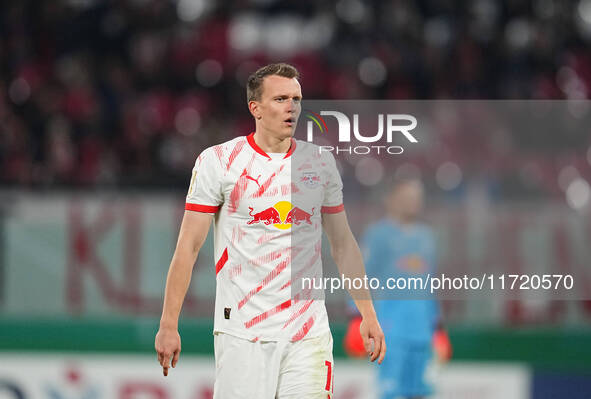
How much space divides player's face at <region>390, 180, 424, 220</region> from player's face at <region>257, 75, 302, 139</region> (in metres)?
2.43

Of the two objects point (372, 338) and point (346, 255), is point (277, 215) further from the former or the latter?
point (372, 338)

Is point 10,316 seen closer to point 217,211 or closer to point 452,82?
point 217,211

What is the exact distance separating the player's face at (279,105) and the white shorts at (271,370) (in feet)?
2.79

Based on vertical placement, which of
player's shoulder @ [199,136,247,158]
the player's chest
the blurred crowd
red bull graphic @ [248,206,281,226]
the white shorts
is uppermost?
the blurred crowd

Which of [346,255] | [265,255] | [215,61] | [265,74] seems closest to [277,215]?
[265,255]

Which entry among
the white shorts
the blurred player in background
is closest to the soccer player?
the white shorts

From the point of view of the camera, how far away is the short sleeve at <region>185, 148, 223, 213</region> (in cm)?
369

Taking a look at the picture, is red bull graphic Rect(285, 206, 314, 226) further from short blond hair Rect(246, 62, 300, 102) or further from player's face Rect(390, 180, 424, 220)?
player's face Rect(390, 180, 424, 220)

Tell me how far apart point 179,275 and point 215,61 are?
893 cm

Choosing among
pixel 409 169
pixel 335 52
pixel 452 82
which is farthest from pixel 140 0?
pixel 409 169

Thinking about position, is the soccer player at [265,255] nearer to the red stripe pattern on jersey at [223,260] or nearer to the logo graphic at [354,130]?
the red stripe pattern on jersey at [223,260]

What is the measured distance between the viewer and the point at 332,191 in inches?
152

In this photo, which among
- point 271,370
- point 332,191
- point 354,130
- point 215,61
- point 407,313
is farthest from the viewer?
point 215,61

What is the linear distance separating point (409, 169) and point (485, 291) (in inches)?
45.9
